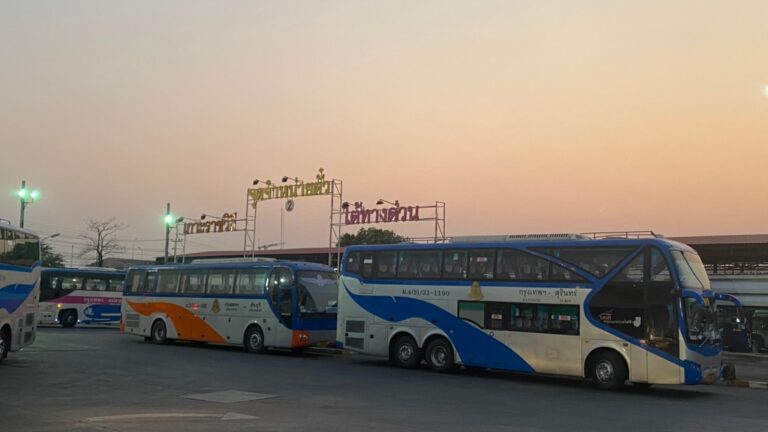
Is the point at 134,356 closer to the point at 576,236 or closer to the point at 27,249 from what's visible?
the point at 27,249

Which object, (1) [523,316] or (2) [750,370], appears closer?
(1) [523,316]

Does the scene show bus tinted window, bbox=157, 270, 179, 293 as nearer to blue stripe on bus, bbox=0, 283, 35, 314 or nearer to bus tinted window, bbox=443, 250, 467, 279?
blue stripe on bus, bbox=0, 283, 35, 314

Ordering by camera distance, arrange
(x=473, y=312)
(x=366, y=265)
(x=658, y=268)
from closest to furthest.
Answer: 1. (x=658, y=268)
2. (x=473, y=312)
3. (x=366, y=265)

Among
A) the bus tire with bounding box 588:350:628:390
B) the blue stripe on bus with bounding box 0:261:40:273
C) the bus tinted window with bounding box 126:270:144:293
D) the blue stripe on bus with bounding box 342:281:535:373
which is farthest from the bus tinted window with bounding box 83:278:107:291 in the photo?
the bus tire with bounding box 588:350:628:390

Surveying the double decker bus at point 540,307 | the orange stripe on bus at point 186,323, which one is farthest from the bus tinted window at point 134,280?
the double decker bus at point 540,307

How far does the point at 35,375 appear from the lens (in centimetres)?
1430

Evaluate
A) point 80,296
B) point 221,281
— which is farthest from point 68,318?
point 221,281

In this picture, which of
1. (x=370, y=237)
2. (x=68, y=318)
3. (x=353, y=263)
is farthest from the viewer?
(x=370, y=237)

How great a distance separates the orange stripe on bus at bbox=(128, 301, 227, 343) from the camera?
→ 23.4 metres

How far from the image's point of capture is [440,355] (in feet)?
57.4

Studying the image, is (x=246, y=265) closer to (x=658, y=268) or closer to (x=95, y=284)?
(x=658, y=268)

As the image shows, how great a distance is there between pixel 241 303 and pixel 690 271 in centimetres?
1404

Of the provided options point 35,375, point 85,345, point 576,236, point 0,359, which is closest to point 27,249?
point 0,359

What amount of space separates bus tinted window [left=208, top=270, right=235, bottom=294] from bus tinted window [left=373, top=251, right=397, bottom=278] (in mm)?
6515
